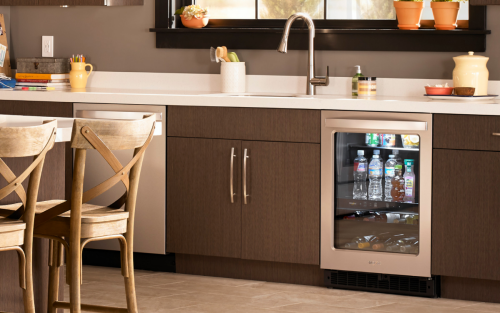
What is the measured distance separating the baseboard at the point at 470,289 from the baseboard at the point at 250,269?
582 mm

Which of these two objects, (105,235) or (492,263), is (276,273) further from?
(105,235)

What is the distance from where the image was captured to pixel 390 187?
3158mm

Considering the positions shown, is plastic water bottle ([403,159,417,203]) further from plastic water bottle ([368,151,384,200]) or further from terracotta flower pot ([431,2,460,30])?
terracotta flower pot ([431,2,460,30])

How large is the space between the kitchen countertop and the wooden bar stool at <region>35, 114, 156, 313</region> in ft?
3.35

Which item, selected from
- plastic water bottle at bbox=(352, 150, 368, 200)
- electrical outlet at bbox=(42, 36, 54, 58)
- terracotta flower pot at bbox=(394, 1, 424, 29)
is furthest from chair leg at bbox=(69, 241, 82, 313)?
electrical outlet at bbox=(42, 36, 54, 58)

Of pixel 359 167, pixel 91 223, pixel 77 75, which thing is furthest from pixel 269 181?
pixel 77 75

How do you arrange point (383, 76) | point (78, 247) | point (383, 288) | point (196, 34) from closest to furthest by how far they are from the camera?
point (78, 247)
point (383, 288)
point (383, 76)
point (196, 34)

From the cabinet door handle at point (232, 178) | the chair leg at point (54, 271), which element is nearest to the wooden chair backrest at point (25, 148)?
the chair leg at point (54, 271)

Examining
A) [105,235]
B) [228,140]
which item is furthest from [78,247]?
[228,140]

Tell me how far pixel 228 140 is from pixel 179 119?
27 cm

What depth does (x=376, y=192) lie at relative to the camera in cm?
318

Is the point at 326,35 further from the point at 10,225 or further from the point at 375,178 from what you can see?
the point at 10,225

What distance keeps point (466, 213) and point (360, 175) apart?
508mm

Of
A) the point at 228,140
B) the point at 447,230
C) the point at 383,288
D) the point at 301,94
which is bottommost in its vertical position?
the point at 383,288
